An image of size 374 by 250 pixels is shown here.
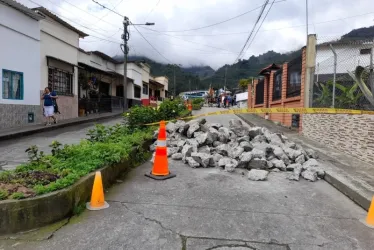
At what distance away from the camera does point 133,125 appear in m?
8.75

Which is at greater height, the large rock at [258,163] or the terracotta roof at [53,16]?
the terracotta roof at [53,16]

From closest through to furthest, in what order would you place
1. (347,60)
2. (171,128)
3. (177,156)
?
(177,156), (347,60), (171,128)

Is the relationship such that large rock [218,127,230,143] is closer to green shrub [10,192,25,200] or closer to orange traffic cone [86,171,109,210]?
orange traffic cone [86,171,109,210]

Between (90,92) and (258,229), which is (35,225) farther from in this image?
(90,92)

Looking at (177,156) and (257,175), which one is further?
(177,156)

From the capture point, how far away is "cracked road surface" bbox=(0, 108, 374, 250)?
2916mm

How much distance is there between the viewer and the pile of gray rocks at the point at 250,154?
5.54m

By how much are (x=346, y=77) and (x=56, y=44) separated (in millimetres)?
13164

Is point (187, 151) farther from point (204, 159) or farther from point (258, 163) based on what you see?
point (258, 163)

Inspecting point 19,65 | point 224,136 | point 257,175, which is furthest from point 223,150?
point 19,65

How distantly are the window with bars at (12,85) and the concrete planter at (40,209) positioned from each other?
360 inches

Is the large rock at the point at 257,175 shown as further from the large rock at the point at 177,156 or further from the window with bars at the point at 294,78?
the window with bars at the point at 294,78

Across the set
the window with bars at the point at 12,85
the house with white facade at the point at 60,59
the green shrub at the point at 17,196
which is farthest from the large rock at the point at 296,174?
the house with white facade at the point at 60,59

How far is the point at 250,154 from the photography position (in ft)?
19.0
